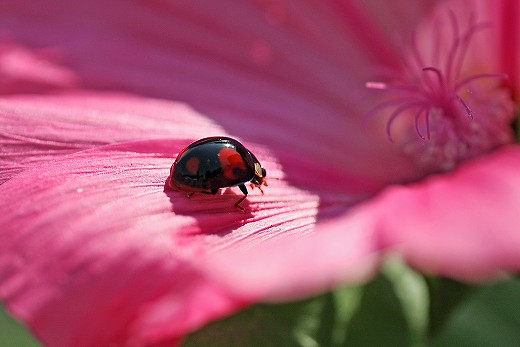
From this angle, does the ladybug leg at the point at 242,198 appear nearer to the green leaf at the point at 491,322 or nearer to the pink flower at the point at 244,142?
the pink flower at the point at 244,142

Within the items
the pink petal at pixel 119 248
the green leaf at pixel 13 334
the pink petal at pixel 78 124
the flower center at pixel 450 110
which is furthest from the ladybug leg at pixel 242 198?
the green leaf at pixel 13 334

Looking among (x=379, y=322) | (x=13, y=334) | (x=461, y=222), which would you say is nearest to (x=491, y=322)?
(x=379, y=322)

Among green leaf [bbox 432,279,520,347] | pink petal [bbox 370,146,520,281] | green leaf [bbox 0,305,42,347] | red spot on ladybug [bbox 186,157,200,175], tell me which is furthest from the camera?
green leaf [bbox 0,305,42,347]

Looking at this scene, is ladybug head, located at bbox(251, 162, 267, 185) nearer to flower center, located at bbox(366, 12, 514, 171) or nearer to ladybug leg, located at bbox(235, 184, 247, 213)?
ladybug leg, located at bbox(235, 184, 247, 213)

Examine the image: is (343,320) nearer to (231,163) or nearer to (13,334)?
(231,163)

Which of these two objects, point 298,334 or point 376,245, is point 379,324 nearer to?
point 298,334

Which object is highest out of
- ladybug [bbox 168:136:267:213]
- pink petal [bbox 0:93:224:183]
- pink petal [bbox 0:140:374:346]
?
pink petal [bbox 0:93:224:183]

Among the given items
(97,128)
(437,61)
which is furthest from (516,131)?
(97,128)

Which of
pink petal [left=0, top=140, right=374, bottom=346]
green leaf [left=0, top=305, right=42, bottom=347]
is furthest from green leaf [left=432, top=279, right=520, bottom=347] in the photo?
green leaf [left=0, top=305, right=42, bottom=347]
